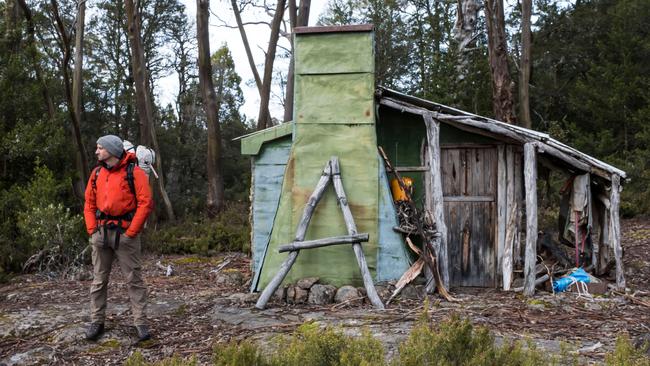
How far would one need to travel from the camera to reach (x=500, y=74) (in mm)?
14312

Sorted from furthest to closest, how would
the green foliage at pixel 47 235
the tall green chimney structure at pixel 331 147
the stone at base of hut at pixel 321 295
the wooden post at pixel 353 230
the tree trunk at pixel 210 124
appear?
the tree trunk at pixel 210 124, the green foliage at pixel 47 235, the tall green chimney structure at pixel 331 147, the stone at base of hut at pixel 321 295, the wooden post at pixel 353 230

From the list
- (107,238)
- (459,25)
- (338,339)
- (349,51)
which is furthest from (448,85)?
(338,339)

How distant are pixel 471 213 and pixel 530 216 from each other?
3.27 feet

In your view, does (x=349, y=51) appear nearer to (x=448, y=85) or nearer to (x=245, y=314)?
(x=245, y=314)

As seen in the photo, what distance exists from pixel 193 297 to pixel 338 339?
5159mm

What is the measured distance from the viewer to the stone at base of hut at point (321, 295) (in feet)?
26.5

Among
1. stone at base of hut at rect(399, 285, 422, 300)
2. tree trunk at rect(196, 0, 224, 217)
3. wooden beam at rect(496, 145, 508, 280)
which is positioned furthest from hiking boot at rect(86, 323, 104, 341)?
tree trunk at rect(196, 0, 224, 217)

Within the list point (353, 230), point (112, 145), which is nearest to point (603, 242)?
point (353, 230)

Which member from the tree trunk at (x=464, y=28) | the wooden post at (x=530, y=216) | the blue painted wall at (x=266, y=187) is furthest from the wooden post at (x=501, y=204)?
the tree trunk at (x=464, y=28)

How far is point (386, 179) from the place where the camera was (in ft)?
27.9

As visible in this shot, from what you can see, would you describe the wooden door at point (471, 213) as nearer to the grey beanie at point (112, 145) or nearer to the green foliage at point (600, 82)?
the grey beanie at point (112, 145)

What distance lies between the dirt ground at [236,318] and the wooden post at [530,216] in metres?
0.32

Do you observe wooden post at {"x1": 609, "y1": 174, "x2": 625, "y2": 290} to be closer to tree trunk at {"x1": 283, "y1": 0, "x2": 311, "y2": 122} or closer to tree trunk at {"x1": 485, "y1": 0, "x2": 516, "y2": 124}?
tree trunk at {"x1": 485, "y1": 0, "x2": 516, "y2": 124}

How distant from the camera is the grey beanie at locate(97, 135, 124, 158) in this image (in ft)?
19.9
